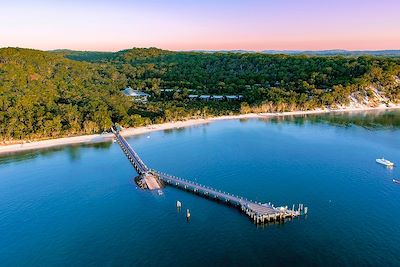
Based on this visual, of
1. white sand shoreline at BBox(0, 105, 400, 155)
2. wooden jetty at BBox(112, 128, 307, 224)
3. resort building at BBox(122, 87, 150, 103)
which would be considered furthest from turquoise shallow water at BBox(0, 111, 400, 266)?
resort building at BBox(122, 87, 150, 103)

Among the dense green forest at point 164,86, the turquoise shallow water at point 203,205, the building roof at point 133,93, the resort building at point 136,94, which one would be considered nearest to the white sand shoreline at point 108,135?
the dense green forest at point 164,86

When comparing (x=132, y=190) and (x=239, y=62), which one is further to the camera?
(x=239, y=62)

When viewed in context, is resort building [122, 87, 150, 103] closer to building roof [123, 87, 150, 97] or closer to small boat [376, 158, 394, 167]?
building roof [123, 87, 150, 97]

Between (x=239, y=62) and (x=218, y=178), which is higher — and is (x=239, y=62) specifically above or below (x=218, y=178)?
above

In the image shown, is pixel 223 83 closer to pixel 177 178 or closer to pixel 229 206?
pixel 177 178

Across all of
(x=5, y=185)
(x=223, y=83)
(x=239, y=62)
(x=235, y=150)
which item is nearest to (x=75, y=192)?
(x=5, y=185)

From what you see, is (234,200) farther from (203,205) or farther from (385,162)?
(385,162)
